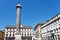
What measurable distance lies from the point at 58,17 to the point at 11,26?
45094mm

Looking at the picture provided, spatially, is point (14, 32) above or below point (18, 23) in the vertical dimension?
above

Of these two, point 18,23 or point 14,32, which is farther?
point 14,32

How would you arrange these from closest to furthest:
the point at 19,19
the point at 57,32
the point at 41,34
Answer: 1. the point at 19,19
2. the point at 57,32
3. the point at 41,34

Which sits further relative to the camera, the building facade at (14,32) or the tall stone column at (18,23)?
the building facade at (14,32)

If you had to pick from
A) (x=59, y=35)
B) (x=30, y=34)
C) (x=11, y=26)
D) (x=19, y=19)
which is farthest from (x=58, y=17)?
(x=11, y=26)

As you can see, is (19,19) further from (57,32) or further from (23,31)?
(23,31)

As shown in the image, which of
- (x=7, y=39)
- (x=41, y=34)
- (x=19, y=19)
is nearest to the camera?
(x=19, y=19)

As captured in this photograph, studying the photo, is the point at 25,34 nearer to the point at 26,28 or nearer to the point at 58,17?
the point at 26,28

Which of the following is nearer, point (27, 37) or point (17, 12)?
point (17, 12)

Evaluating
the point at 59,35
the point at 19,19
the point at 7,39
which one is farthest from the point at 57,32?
the point at 7,39

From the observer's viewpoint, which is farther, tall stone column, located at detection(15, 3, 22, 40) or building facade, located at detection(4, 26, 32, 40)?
building facade, located at detection(4, 26, 32, 40)

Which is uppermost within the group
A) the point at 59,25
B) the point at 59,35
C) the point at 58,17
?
the point at 58,17

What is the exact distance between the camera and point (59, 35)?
46156mm

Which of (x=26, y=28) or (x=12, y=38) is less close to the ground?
(x=26, y=28)
